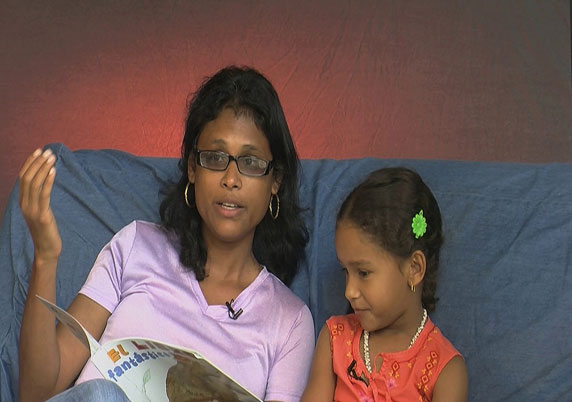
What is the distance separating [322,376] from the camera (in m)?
Answer: 2.00

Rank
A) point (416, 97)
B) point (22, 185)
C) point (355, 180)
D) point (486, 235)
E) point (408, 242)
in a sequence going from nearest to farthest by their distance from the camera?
1. point (22, 185)
2. point (408, 242)
3. point (486, 235)
4. point (355, 180)
5. point (416, 97)

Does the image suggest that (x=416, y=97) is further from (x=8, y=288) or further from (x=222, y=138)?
(x=8, y=288)

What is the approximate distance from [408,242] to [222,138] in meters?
0.47

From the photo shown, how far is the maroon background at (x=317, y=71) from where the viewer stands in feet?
11.0

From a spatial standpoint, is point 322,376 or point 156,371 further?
point 322,376

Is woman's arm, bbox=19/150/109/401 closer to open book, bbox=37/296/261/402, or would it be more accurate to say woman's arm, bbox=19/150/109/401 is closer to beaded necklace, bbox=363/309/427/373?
open book, bbox=37/296/261/402

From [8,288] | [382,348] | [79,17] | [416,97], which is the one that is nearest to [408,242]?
[382,348]

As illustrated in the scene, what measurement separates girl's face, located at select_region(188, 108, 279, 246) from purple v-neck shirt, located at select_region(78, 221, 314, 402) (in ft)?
0.51

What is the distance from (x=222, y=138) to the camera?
6.77 ft

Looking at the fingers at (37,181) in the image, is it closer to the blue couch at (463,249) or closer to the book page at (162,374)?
the book page at (162,374)

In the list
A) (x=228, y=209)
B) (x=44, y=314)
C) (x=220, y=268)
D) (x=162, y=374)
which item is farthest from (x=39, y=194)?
(x=220, y=268)

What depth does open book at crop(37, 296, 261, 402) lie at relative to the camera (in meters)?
1.58

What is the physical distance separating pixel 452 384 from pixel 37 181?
2.95 feet

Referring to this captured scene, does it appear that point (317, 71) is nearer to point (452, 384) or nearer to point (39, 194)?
point (452, 384)
